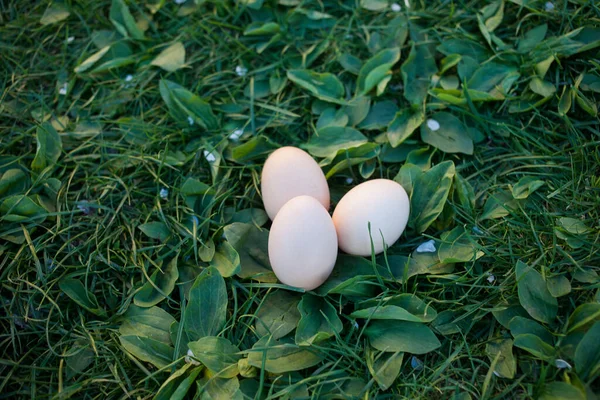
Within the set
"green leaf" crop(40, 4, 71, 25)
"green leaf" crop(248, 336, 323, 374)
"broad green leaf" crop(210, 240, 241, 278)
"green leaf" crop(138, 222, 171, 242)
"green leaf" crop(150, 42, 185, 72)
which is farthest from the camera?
"green leaf" crop(40, 4, 71, 25)

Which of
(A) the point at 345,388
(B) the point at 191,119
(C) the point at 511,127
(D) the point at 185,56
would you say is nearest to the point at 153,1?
(D) the point at 185,56

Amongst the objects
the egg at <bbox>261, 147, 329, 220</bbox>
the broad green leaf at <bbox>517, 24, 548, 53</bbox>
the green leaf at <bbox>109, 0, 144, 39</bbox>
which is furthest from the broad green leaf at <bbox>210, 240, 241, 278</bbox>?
the broad green leaf at <bbox>517, 24, 548, 53</bbox>

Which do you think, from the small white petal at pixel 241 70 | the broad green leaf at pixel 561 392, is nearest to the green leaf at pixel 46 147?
the small white petal at pixel 241 70

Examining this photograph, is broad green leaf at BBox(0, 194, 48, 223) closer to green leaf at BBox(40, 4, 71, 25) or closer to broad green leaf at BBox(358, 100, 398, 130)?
green leaf at BBox(40, 4, 71, 25)

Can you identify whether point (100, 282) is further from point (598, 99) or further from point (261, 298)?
point (598, 99)

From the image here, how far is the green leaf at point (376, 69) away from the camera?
1419mm

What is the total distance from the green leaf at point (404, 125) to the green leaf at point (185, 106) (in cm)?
49

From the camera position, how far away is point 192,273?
1224 millimetres

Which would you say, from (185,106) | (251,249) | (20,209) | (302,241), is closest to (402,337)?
(302,241)

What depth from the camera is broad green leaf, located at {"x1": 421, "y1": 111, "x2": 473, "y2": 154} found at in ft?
4.34

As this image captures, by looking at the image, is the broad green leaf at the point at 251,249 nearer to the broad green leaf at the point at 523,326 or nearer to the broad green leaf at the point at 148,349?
the broad green leaf at the point at 148,349

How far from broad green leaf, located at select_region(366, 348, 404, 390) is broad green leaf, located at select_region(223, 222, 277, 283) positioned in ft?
0.92

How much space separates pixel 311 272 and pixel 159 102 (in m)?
0.75

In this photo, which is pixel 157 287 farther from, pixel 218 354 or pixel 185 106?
pixel 185 106
